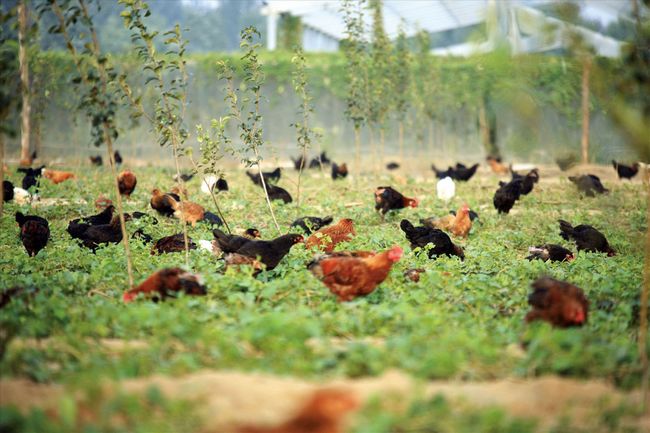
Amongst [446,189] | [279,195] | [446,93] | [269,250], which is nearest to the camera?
[269,250]

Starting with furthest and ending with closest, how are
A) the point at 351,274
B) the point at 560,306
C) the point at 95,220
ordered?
the point at 95,220 < the point at 351,274 < the point at 560,306

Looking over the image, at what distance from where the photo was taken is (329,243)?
7.65m

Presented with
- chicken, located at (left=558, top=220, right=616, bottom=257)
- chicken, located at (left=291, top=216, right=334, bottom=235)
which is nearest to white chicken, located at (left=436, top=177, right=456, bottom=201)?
chicken, located at (left=291, top=216, right=334, bottom=235)

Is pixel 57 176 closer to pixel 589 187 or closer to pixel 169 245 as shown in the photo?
pixel 169 245

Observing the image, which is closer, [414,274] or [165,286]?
[165,286]

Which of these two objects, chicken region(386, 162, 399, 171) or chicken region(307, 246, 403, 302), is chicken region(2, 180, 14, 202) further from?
chicken region(386, 162, 399, 171)

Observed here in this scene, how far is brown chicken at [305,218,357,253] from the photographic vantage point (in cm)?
758

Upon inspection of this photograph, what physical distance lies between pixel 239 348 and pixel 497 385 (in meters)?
1.40

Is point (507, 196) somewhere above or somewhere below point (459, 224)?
above

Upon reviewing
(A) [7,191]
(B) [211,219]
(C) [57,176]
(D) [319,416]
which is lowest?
(D) [319,416]

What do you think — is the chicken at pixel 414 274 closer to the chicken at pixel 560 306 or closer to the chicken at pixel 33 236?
the chicken at pixel 560 306

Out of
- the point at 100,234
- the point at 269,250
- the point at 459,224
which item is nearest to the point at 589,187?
the point at 459,224

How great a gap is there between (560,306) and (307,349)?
5.95 feet

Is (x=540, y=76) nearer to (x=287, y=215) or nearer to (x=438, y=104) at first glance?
(x=438, y=104)
